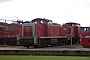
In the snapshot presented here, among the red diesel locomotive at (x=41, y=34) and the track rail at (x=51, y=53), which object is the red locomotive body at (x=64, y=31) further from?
the track rail at (x=51, y=53)

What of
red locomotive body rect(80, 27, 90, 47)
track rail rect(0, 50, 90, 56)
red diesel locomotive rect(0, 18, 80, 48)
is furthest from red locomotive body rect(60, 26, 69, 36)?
track rail rect(0, 50, 90, 56)

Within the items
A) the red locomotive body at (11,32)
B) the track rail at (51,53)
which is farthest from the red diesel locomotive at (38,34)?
the track rail at (51,53)

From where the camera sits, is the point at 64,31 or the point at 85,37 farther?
the point at 64,31

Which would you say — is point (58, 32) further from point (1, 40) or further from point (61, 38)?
point (1, 40)

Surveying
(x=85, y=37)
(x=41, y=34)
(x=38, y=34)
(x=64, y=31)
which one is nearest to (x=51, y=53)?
(x=85, y=37)

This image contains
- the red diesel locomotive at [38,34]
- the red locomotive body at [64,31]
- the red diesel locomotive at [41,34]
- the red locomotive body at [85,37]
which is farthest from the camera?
the red locomotive body at [64,31]

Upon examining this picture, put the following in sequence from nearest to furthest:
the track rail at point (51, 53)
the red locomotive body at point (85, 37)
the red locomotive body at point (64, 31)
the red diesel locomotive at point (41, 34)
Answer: the track rail at point (51, 53)
the red locomotive body at point (85, 37)
the red diesel locomotive at point (41, 34)
the red locomotive body at point (64, 31)

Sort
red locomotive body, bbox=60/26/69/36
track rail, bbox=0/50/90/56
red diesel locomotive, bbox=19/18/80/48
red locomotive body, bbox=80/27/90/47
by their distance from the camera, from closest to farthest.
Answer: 1. track rail, bbox=0/50/90/56
2. red locomotive body, bbox=80/27/90/47
3. red diesel locomotive, bbox=19/18/80/48
4. red locomotive body, bbox=60/26/69/36

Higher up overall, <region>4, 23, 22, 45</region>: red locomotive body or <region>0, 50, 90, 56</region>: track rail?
<region>4, 23, 22, 45</region>: red locomotive body

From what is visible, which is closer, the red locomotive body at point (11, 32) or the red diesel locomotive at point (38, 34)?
the red diesel locomotive at point (38, 34)

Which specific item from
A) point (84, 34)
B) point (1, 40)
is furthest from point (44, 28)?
point (1, 40)

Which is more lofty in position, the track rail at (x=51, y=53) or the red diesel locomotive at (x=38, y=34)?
the red diesel locomotive at (x=38, y=34)

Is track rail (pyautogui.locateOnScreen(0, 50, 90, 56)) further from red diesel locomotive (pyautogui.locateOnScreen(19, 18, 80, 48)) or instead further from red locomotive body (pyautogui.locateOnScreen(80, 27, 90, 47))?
red locomotive body (pyautogui.locateOnScreen(80, 27, 90, 47))

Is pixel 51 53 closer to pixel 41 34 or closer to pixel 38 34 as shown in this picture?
pixel 38 34
